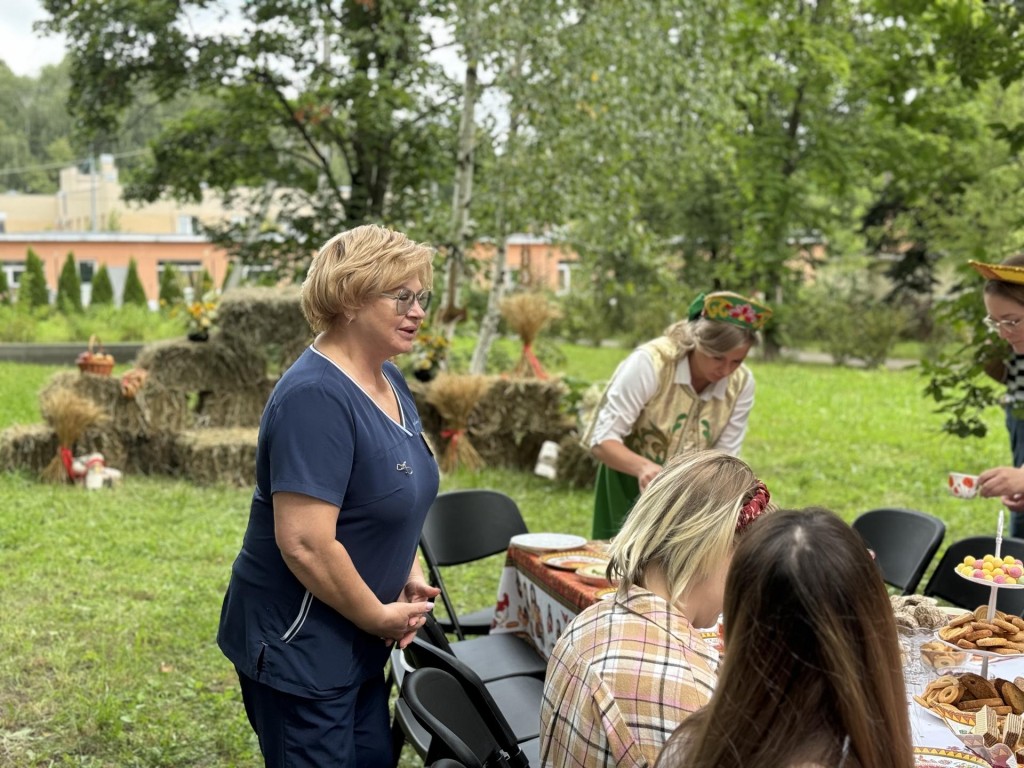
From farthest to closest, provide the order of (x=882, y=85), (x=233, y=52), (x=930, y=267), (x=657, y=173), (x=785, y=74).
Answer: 1. (x=930, y=267)
2. (x=785, y=74)
3. (x=233, y=52)
4. (x=657, y=173)
5. (x=882, y=85)

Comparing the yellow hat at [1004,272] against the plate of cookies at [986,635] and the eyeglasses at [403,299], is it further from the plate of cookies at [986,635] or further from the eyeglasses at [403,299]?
the eyeglasses at [403,299]

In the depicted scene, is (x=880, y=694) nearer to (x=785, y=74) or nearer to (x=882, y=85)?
(x=882, y=85)

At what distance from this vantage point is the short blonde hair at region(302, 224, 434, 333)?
2365 mm

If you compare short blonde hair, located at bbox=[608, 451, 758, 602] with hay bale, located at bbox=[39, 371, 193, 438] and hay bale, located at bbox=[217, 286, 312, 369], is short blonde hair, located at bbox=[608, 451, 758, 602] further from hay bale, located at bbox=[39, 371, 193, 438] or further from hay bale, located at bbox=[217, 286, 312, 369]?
hay bale, located at bbox=[217, 286, 312, 369]

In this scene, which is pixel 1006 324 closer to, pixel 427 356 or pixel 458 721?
pixel 458 721

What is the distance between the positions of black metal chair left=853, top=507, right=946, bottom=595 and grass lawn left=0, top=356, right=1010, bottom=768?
6.72 ft

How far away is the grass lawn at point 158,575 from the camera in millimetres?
4059

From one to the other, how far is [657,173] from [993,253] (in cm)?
399

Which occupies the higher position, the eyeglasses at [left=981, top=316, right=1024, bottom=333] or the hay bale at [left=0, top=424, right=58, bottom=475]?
the eyeglasses at [left=981, top=316, right=1024, bottom=333]

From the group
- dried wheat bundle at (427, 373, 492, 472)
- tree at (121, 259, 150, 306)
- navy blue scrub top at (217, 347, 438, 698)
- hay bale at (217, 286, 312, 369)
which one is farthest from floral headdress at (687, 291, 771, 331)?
Answer: tree at (121, 259, 150, 306)

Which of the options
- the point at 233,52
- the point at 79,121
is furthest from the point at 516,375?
the point at 79,121

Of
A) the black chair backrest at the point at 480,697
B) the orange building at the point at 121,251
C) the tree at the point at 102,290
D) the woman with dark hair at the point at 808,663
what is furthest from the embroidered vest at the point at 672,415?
the orange building at the point at 121,251

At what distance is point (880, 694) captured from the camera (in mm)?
1447

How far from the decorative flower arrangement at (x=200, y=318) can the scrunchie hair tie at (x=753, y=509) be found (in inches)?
301
